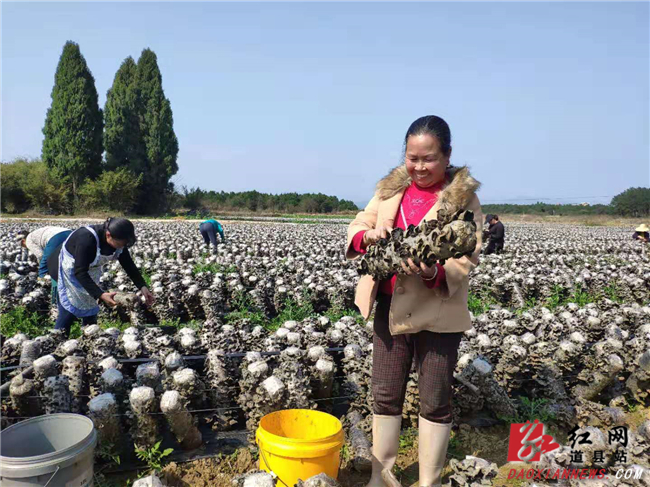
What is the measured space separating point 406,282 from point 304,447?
1.00m

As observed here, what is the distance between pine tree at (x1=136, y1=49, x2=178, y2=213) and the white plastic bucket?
3686 centimetres

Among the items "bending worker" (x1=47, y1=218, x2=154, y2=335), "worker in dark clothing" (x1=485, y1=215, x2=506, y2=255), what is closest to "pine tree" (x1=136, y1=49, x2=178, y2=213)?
"worker in dark clothing" (x1=485, y1=215, x2=506, y2=255)

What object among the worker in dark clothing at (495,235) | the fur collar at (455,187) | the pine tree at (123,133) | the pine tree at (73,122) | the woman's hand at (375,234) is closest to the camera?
the fur collar at (455,187)

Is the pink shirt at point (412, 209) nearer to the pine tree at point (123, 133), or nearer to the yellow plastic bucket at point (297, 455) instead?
the yellow plastic bucket at point (297, 455)

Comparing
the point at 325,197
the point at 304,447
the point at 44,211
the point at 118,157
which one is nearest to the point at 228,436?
the point at 304,447

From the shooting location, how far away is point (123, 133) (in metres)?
37.2

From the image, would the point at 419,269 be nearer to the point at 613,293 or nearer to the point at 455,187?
the point at 455,187

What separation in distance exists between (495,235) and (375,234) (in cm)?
1171

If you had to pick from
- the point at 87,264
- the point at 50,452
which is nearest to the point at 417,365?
the point at 50,452

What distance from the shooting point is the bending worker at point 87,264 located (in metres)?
4.09

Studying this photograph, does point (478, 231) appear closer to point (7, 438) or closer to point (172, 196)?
point (7, 438)

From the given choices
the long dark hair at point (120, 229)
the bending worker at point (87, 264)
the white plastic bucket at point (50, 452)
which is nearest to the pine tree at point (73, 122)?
the bending worker at point (87, 264)

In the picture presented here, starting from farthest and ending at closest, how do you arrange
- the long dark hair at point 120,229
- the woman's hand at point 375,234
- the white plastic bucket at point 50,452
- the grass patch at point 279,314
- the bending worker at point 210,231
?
the bending worker at point 210,231, the grass patch at point 279,314, the long dark hair at point 120,229, the woman's hand at point 375,234, the white plastic bucket at point 50,452

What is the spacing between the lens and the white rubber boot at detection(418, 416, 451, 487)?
8.40 ft
